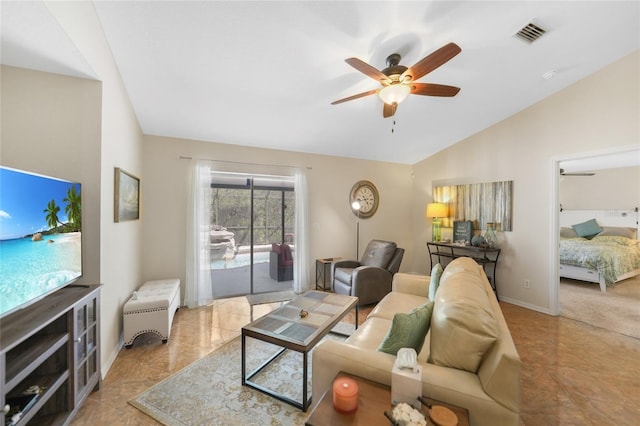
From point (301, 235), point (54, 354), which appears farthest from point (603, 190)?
point (54, 354)

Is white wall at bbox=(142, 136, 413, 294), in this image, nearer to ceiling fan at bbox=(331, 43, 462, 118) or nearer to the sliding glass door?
the sliding glass door

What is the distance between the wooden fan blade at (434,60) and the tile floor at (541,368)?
2.54 meters

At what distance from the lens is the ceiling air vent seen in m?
A: 2.22

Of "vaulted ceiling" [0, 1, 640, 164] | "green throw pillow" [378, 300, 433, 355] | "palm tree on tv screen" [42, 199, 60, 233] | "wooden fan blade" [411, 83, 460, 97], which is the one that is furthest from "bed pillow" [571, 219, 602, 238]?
"palm tree on tv screen" [42, 199, 60, 233]

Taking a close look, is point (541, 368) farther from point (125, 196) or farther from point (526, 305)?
point (125, 196)

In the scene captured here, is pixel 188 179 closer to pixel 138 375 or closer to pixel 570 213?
pixel 138 375

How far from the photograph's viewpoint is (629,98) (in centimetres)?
279

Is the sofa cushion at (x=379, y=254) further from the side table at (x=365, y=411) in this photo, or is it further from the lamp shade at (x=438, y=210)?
the side table at (x=365, y=411)

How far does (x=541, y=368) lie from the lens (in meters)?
2.24

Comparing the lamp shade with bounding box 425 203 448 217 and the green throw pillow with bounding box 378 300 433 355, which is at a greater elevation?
the lamp shade with bounding box 425 203 448 217

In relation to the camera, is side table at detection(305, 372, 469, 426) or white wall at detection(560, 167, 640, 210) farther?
white wall at detection(560, 167, 640, 210)

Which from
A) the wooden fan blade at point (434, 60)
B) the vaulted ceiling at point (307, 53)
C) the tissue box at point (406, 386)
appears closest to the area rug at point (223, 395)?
the tissue box at point (406, 386)

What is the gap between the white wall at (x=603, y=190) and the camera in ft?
17.3

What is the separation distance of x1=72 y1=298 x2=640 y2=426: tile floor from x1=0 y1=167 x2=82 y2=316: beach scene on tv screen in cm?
97
